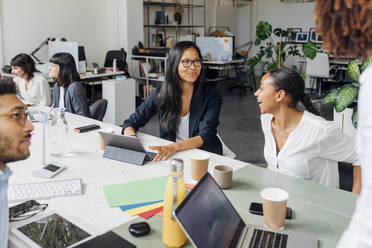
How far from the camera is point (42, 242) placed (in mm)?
1188

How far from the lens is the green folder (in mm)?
1497

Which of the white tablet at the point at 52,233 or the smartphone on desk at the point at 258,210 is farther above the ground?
the smartphone on desk at the point at 258,210

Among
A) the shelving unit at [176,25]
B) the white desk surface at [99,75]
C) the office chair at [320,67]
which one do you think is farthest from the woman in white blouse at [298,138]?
the shelving unit at [176,25]

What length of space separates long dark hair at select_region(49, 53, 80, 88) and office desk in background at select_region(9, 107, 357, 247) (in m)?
1.36

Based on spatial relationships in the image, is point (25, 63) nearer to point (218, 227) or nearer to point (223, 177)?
point (223, 177)

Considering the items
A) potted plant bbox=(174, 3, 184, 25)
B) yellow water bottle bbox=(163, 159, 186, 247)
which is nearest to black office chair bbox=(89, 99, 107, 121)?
yellow water bottle bbox=(163, 159, 186, 247)

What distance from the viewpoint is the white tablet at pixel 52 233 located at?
46.6 inches

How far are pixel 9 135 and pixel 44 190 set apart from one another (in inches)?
21.9

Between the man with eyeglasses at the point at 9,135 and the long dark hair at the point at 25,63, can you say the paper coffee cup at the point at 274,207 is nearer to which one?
the man with eyeglasses at the point at 9,135

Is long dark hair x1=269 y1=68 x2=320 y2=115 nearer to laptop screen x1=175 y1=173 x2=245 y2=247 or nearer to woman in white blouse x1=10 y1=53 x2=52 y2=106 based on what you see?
laptop screen x1=175 y1=173 x2=245 y2=247

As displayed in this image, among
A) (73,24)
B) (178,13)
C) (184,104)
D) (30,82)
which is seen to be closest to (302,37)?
(178,13)

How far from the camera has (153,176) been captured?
69.2 inches

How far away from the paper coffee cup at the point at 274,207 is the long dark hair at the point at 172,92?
4.26 ft

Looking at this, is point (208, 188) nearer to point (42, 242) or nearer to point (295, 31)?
point (42, 242)
